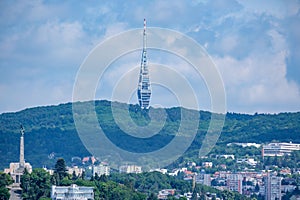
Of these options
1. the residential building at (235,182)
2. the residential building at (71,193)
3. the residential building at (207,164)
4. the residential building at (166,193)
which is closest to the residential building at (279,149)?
the residential building at (207,164)

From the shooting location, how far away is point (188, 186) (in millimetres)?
129000

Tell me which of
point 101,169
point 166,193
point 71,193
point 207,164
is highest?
point 207,164

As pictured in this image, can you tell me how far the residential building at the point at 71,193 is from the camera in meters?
90.8

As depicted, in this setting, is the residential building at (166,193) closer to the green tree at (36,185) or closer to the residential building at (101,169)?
the residential building at (101,169)

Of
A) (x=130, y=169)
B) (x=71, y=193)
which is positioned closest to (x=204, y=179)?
(x=130, y=169)

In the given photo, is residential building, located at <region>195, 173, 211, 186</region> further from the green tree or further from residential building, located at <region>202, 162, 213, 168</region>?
the green tree

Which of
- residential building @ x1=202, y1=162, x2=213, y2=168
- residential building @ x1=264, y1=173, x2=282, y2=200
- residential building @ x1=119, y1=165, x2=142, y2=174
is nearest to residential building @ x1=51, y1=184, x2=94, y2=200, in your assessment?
residential building @ x1=264, y1=173, x2=282, y2=200

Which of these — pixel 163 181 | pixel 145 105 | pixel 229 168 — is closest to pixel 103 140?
pixel 145 105

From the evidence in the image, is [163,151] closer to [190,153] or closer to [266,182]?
[190,153]

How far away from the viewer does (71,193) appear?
91.8 metres

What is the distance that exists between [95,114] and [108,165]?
80.9 ft

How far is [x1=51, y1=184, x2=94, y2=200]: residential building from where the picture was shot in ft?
298

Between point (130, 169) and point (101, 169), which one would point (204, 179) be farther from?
point (101, 169)

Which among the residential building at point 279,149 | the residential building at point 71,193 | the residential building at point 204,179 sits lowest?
the residential building at point 71,193
